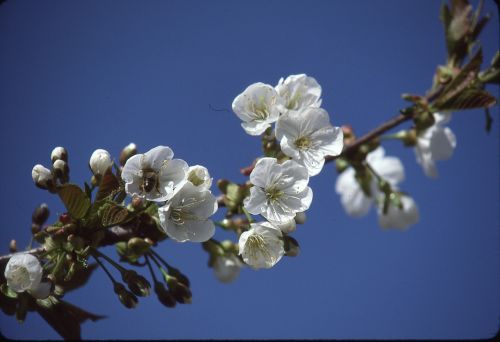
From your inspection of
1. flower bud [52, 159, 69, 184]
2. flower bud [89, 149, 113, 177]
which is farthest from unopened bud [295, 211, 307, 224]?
flower bud [52, 159, 69, 184]

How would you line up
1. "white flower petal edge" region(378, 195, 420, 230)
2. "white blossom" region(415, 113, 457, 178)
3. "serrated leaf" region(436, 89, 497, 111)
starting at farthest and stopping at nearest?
"white flower petal edge" region(378, 195, 420, 230) → "white blossom" region(415, 113, 457, 178) → "serrated leaf" region(436, 89, 497, 111)

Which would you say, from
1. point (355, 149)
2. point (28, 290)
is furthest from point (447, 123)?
point (28, 290)

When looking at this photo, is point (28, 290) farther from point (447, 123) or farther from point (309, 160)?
point (447, 123)

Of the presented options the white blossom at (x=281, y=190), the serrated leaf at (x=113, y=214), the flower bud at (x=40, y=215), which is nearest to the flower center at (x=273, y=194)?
→ the white blossom at (x=281, y=190)

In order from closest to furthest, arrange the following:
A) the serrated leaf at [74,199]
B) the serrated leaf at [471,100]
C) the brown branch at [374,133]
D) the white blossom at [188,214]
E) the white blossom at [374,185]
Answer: the serrated leaf at [74,199], the white blossom at [188,214], the serrated leaf at [471,100], the brown branch at [374,133], the white blossom at [374,185]

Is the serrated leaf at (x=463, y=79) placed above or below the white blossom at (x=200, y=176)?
above

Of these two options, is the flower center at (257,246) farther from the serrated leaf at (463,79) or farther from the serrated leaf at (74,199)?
the serrated leaf at (463,79)

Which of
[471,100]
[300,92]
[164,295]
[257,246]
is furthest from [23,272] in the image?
[471,100]

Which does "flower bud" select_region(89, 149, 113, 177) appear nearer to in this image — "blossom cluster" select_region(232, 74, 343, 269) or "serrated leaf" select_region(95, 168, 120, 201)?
"serrated leaf" select_region(95, 168, 120, 201)
